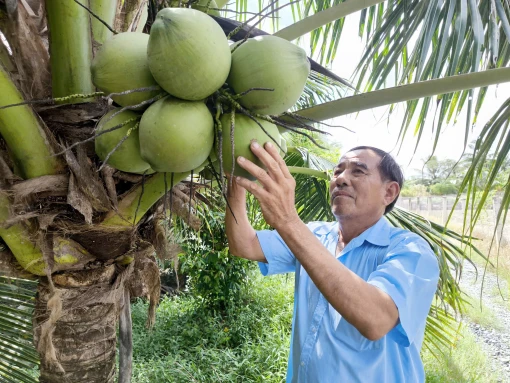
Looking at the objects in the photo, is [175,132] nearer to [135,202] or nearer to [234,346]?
[135,202]

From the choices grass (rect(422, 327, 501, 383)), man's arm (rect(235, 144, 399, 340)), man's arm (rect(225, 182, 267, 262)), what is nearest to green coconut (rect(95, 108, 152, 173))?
man's arm (rect(235, 144, 399, 340))

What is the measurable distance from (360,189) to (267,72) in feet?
3.29

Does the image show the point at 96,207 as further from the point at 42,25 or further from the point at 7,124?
the point at 42,25

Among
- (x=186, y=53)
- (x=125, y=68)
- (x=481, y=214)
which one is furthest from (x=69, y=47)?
(x=481, y=214)

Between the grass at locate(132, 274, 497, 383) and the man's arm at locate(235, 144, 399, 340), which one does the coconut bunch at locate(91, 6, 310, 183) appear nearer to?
the man's arm at locate(235, 144, 399, 340)

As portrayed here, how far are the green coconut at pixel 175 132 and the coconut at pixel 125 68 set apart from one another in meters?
0.05

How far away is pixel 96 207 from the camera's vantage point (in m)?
1.02

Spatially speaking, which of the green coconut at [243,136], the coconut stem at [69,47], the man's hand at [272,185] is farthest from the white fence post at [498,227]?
the coconut stem at [69,47]

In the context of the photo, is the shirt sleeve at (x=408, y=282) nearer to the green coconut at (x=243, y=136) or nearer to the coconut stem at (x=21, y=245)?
the green coconut at (x=243, y=136)

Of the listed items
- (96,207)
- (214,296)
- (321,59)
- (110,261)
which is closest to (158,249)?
(110,261)

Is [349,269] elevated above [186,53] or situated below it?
below

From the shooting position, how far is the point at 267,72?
28.9 inches

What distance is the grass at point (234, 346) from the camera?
380cm

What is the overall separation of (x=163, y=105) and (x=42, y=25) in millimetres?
641
